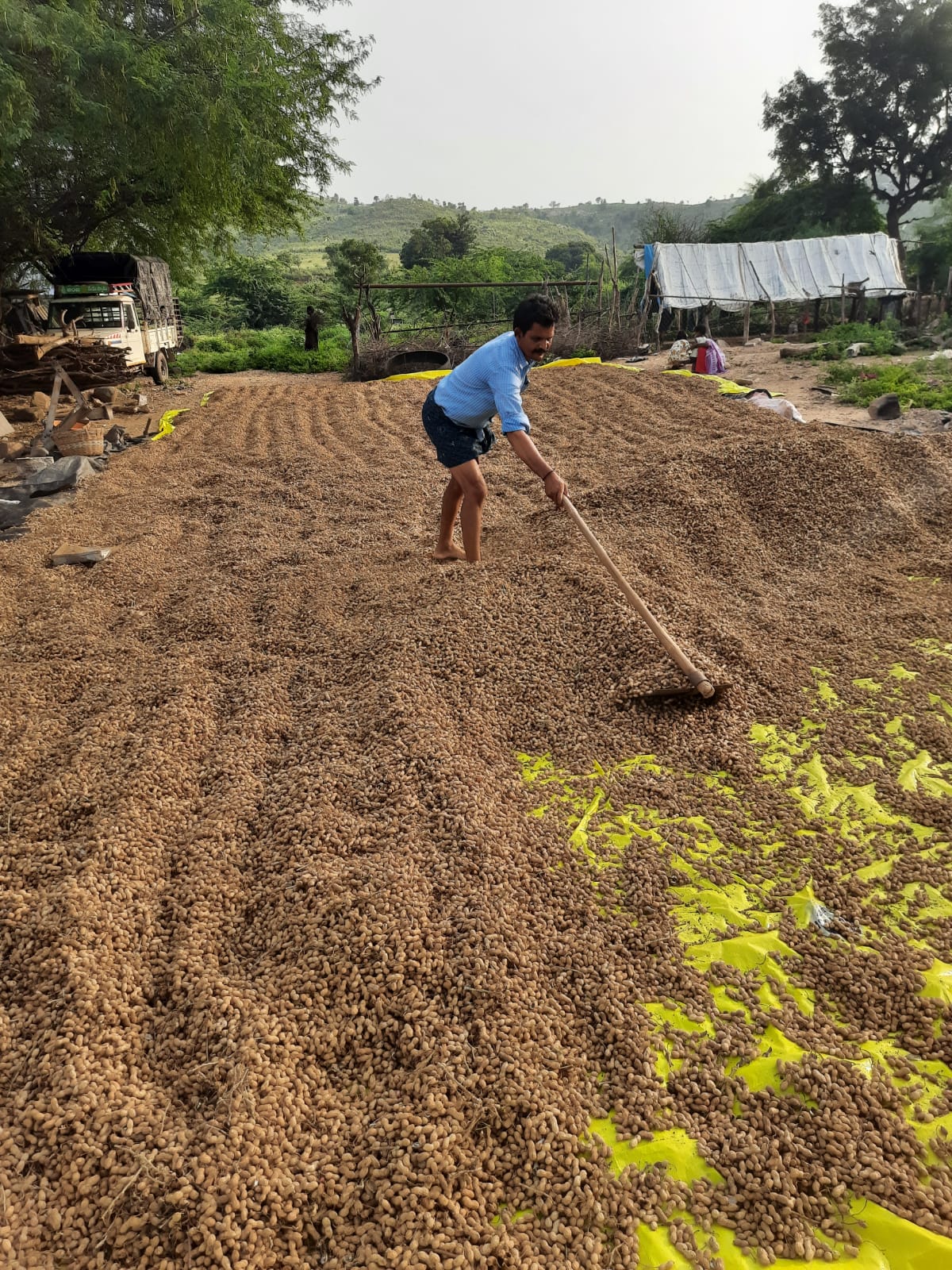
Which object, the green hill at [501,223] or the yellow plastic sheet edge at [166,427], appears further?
the green hill at [501,223]

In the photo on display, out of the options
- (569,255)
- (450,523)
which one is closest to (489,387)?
(450,523)

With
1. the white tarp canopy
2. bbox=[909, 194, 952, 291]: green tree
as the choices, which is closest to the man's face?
the white tarp canopy

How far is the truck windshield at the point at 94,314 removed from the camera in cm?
1127

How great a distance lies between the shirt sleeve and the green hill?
141 ft

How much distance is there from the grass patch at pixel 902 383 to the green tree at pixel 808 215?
16956mm

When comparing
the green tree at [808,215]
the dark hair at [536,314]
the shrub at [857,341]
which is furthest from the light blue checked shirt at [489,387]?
the green tree at [808,215]

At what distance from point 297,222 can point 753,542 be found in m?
12.7

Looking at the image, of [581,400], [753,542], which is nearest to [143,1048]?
[753,542]

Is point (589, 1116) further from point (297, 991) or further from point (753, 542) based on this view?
point (753, 542)

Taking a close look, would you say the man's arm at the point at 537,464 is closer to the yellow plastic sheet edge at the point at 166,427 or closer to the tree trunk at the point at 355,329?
the yellow plastic sheet edge at the point at 166,427

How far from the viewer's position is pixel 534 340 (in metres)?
3.56

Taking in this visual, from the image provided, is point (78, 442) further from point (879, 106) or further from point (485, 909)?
point (879, 106)

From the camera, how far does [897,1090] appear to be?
1.69m

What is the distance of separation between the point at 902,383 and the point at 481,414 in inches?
304
